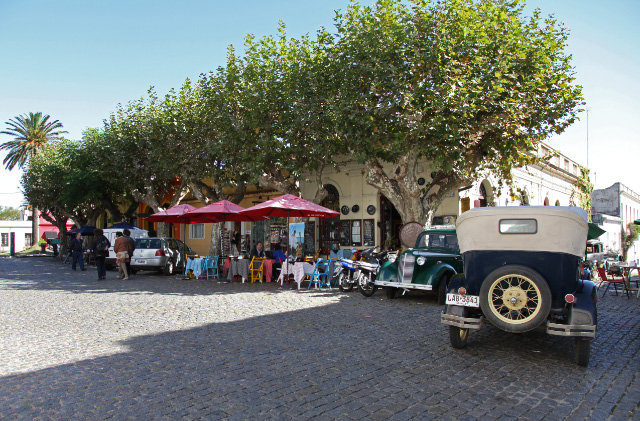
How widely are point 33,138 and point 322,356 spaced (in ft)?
150

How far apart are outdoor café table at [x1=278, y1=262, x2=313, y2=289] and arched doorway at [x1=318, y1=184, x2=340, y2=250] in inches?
264

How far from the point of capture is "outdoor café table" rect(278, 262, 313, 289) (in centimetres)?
1435

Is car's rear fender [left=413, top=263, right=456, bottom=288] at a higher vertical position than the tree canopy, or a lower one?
lower

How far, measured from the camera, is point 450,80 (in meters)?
13.5

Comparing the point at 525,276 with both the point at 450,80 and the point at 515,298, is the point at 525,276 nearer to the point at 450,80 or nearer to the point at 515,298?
the point at 515,298

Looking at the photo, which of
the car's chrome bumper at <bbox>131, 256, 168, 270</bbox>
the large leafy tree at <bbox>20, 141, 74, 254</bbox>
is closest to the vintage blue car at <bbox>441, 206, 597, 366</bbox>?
the car's chrome bumper at <bbox>131, 256, 168, 270</bbox>

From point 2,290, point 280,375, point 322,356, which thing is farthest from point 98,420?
point 2,290

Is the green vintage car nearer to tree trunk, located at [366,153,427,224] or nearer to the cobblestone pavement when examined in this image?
the cobblestone pavement

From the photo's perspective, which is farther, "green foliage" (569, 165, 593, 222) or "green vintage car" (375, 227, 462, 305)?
"green foliage" (569, 165, 593, 222)

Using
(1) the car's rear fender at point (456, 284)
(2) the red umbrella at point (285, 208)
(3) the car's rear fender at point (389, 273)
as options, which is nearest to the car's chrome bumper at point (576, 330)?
(1) the car's rear fender at point (456, 284)

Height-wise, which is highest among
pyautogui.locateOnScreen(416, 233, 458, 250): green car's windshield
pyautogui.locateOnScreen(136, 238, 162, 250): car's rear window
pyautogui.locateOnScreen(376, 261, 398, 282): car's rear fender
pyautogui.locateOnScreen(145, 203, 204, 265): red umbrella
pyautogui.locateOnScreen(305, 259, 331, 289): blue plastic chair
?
pyautogui.locateOnScreen(145, 203, 204, 265): red umbrella

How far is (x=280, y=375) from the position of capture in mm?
5340

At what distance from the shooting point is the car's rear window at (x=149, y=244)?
19.3 m

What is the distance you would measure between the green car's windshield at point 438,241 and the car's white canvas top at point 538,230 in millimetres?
5091
